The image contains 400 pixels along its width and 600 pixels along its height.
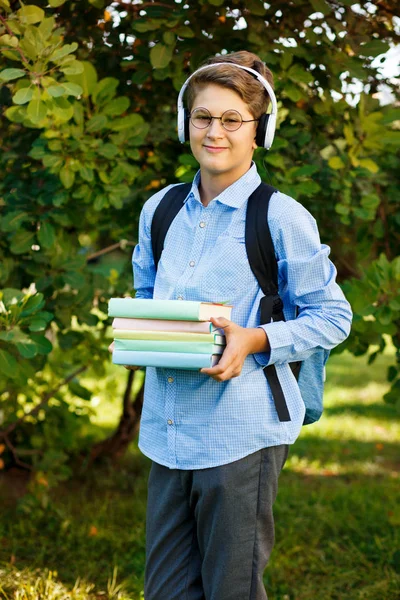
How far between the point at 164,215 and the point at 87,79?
940 millimetres

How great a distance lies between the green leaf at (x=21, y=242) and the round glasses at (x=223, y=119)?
1.23 m

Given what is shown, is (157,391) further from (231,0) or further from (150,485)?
(231,0)

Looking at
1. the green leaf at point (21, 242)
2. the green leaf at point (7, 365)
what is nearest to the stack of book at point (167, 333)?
the green leaf at point (7, 365)

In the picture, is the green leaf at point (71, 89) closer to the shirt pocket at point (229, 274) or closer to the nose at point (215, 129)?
A: the nose at point (215, 129)

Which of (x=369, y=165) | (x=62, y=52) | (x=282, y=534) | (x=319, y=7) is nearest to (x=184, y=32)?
(x=319, y=7)

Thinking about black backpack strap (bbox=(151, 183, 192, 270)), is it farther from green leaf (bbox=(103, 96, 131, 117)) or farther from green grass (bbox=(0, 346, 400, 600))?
green grass (bbox=(0, 346, 400, 600))

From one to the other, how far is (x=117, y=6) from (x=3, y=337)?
5.09ft

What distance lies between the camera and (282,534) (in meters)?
4.09

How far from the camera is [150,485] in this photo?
2316 mm

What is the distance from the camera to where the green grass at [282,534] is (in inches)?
135

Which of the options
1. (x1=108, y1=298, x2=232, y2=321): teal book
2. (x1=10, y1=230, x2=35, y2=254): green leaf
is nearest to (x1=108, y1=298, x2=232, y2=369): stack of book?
(x1=108, y1=298, x2=232, y2=321): teal book

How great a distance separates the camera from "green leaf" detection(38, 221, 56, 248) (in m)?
3.12

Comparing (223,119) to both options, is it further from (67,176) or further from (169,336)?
(67,176)

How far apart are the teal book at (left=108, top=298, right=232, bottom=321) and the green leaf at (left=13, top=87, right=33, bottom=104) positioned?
0.98m
